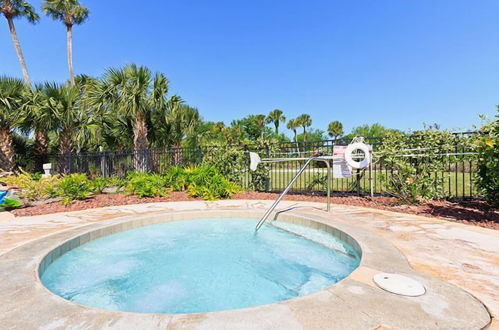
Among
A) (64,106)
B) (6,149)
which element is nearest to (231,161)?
(64,106)

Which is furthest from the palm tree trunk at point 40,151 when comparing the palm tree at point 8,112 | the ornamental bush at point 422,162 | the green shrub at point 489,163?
the green shrub at point 489,163

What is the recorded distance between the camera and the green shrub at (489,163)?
398 centimetres

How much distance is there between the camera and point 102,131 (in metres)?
11.7

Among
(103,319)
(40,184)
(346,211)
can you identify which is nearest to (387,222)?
(346,211)

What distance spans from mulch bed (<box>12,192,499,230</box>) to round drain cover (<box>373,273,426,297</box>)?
286 cm

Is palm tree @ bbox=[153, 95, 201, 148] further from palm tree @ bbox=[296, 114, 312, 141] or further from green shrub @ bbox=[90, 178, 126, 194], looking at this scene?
palm tree @ bbox=[296, 114, 312, 141]

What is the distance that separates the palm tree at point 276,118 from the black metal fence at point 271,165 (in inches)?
1738

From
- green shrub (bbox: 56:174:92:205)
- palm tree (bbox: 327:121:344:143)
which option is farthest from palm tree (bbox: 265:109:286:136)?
green shrub (bbox: 56:174:92:205)

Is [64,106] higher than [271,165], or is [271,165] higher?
[64,106]

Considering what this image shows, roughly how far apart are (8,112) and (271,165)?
9.98 m

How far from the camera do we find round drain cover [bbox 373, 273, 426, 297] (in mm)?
1818

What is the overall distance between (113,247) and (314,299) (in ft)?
10.9

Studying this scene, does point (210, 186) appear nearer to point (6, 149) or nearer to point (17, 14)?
point (6, 149)

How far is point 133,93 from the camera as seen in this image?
962 cm
